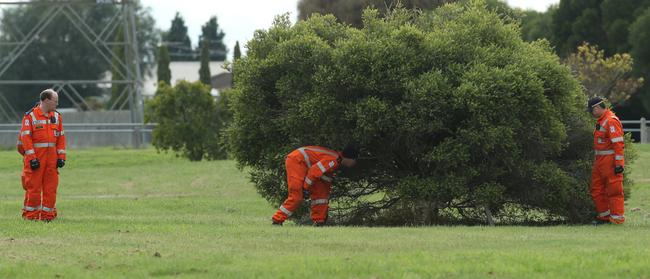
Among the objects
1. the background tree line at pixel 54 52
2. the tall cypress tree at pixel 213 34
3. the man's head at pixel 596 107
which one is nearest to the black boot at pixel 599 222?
the man's head at pixel 596 107

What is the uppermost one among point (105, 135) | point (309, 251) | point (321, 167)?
point (105, 135)

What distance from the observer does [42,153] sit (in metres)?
16.3

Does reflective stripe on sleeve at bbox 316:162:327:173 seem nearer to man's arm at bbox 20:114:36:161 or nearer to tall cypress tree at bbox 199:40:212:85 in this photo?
man's arm at bbox 20:114:36:161

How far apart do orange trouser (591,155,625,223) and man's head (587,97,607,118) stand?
595 mm

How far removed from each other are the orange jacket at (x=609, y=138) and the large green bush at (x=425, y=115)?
19.8 inches

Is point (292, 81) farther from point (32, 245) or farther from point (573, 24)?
point (573, 24)

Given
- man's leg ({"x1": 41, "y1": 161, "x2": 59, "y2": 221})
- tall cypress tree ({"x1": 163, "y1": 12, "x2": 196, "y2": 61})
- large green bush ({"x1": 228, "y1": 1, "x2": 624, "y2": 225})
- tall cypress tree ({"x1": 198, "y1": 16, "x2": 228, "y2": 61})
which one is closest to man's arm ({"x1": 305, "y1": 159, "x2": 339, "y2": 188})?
large green bush ({"x1": 228, "y1": 1, "x2": 624, "y2": 225})

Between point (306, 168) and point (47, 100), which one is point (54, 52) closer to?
point (47, 100)

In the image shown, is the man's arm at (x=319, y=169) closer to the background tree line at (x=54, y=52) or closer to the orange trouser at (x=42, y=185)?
the orange trouser at (x=42, y=185)

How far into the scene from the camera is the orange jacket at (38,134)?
16.2m

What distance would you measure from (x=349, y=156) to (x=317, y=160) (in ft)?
1.53

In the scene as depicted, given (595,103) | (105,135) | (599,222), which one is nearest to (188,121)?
(105,135)

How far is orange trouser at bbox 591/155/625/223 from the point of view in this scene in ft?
53.0

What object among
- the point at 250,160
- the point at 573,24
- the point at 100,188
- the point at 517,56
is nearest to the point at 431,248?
the point at 517,56
